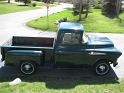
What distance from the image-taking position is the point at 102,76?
10.9 meters

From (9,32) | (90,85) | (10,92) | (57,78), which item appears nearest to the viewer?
(10,92)

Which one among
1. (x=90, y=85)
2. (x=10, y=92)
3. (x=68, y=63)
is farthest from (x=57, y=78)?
(x=10, y=92)

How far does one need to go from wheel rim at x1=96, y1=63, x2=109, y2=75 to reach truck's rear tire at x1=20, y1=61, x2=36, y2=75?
252 centimetres

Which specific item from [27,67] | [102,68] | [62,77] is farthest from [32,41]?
[102,68]

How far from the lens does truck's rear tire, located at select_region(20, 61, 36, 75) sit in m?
10.7

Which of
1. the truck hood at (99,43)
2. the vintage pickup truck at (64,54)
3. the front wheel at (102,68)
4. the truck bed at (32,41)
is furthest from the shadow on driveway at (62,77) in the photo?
the truck bed at (32,41)

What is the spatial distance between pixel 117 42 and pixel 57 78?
343 inches

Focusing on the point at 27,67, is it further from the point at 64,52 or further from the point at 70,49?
the point at 70,49

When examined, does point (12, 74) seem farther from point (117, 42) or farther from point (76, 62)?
point (117, 42)

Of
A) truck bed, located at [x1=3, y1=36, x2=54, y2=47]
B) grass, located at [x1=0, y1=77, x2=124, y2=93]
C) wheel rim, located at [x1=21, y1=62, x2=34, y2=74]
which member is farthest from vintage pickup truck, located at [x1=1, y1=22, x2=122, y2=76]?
truck bed, located at [x1=3, y1=36, x2=54, y2=47]

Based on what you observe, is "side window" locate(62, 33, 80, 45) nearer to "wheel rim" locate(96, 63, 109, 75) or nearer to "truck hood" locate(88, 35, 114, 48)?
"truck hood" locate(88, 35, 114, 48)

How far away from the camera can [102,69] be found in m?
10.9

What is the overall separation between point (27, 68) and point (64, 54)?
156 cm

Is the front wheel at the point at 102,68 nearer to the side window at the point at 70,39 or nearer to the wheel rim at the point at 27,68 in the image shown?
the side window at the point at 70,39
